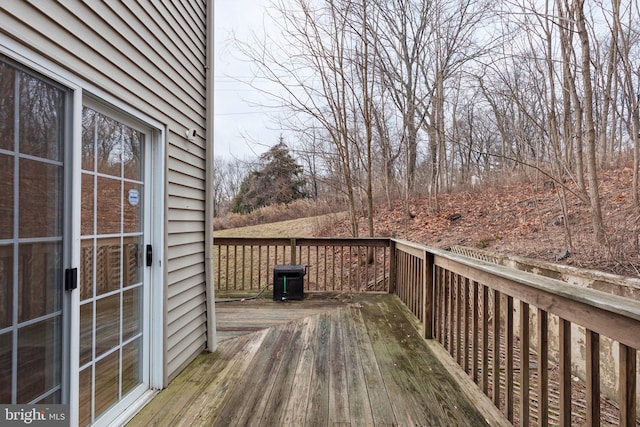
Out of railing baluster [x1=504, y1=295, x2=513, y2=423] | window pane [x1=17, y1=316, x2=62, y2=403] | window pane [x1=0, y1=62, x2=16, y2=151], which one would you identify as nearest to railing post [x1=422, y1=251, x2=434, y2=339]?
railing baluster [x1=504, y1=295, x2=513, y2=423]

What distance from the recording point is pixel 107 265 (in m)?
1.71

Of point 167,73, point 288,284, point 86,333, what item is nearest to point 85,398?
point 86,333

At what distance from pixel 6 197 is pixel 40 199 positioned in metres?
0.13

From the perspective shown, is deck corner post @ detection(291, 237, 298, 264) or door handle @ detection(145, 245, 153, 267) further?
deck corner post @ detection(291, 237, 298, 264)

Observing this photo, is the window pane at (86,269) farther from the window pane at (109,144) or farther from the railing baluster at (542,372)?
the railing baluster at (542,372)

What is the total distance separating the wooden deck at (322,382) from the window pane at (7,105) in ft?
5.20

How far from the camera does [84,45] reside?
147 centimetres

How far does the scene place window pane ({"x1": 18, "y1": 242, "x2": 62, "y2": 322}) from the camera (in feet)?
3.98

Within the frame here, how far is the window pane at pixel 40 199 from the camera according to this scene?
1225mm

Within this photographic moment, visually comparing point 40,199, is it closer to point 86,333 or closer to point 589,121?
point 86,333

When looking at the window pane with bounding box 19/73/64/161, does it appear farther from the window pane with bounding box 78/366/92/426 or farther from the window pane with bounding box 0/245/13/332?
the window pane with bounding box 78/366/92/426

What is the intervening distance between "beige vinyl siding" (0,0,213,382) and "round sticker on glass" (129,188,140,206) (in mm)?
182

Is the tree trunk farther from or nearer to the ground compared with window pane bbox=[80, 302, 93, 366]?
farther from the ground

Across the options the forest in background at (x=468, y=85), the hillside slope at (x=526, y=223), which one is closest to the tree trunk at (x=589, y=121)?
the forest in background at (x=468, y=85)
